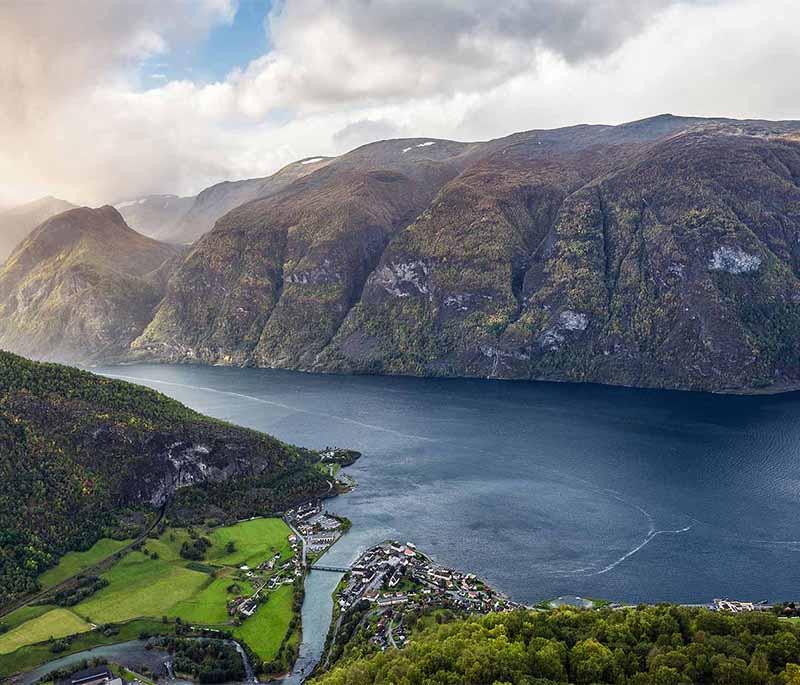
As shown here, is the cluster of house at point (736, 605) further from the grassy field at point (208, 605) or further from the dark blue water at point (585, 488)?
the grassy field at point (208, 605)

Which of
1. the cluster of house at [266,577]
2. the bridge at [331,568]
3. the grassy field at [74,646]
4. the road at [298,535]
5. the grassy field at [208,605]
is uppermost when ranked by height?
the road at [298,535]

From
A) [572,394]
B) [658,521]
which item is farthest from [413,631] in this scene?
[572,394]

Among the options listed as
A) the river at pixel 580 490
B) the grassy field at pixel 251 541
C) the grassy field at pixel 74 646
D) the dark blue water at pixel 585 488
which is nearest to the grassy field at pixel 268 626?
the river at pixel 580 490

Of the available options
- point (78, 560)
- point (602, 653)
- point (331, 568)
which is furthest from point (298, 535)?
point (602, 653)

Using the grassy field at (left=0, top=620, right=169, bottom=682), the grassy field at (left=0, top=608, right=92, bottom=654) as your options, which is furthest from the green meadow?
the grassy field at (left=0, top=620, right=169, bottom=682)

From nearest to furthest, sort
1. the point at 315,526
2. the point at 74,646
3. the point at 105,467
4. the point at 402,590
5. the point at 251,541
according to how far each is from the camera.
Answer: the point at 74,646 → the point at 402,590 → the point at 251,541 → the point at 105,467 → the point at 315,526

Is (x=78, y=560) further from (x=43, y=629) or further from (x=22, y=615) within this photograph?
(x=43, y=629)
